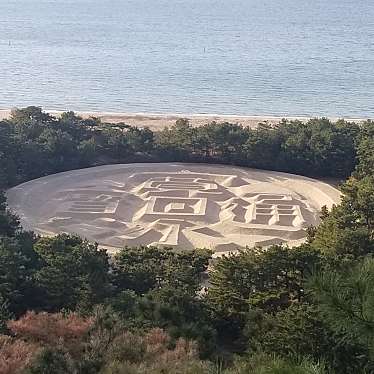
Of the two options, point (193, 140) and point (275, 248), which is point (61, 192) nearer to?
point (193, 140)

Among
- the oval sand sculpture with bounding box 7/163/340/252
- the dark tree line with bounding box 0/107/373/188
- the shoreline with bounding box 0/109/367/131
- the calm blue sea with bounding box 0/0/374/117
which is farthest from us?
the calm blue sea with bounding box 0/0/374/117

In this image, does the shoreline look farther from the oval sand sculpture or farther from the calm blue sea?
the oval sand sculpture

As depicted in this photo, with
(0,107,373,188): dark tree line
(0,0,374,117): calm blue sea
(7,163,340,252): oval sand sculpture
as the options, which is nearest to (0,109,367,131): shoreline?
(0,0,374,117): calm blue sea

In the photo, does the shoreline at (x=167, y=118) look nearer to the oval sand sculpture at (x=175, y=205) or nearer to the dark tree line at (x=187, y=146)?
the dark tree line at (x=187, y=146)

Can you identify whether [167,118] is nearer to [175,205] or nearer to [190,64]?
[175,205]

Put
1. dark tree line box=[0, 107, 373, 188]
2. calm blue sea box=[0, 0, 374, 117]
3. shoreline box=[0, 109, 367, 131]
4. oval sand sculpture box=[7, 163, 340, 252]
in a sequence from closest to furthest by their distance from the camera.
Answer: oval sand sculpture box=[7, 163, 340, 252] → dark tree line box=[0, 107, 373, 188] → shoreline box=[0, 109, 367, 131] → calm blue sea box=[0, 0, 374, 117]
